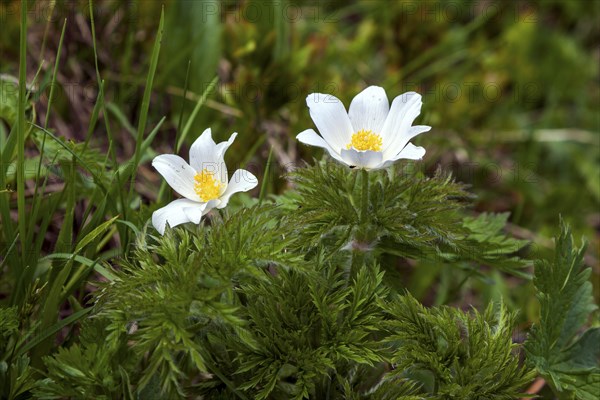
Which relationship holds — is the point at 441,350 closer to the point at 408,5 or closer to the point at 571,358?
the point at 571,358

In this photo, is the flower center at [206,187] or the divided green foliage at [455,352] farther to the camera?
the flower center at [206,187]

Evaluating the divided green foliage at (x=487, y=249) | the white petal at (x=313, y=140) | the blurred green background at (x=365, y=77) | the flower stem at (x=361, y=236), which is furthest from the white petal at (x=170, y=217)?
the blurred green background at (x=365, y=77)

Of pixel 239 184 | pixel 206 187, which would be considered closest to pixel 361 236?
pixel 239 184

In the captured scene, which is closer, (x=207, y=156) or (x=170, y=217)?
(x=170, y=217)

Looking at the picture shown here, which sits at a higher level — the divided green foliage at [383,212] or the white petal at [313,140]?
the white petal at [313,140]

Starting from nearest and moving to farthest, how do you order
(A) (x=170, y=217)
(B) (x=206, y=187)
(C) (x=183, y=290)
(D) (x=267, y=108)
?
(C) (x=183, y=290), (A) (x=170, y=217), (B) (x=206, y=187), (D) (x=267, y=108)

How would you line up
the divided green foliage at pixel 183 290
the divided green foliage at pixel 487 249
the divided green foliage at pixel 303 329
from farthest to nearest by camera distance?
the divided green foliage at pixel 487 249, the divided green foliage at pixel 303 329, the divided green foliage at pixel 183 290

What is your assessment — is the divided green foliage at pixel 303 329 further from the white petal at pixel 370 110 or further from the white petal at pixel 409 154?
the white petal at pixel 370 110

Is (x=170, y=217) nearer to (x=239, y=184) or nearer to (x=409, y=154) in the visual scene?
(x=239, y=184)
